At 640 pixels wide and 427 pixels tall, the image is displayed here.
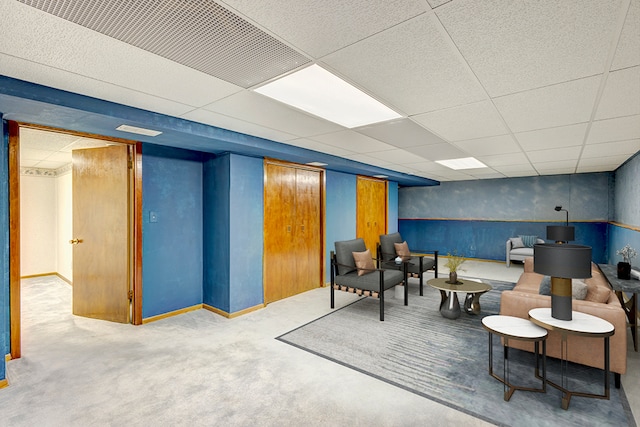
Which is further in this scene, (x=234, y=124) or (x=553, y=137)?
(x=553, y=137)

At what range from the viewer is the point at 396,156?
505 cm

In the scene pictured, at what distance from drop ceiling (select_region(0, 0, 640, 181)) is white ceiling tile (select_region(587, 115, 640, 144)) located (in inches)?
1.6

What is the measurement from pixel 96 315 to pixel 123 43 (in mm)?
3769

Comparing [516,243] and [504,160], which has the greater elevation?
[504,160]

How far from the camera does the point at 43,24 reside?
1511 mm

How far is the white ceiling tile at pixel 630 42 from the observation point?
4.51ft

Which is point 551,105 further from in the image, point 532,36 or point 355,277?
point 355,277

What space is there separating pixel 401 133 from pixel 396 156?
1.51m

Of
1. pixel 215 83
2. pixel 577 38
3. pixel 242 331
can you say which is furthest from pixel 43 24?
pixel 242 331

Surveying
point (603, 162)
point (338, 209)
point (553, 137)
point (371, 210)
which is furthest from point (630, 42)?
point (371, 210)

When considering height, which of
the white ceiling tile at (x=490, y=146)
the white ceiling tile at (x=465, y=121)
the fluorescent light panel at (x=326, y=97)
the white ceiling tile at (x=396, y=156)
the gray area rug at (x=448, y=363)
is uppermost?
the fluorescent light panel at (x=326, y=97)

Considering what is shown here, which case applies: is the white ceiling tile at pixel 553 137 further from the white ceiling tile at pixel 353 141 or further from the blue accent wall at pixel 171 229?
the blue accent wall at pixel 171 229

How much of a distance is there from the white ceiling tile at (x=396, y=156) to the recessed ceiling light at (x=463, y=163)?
1.96 feet

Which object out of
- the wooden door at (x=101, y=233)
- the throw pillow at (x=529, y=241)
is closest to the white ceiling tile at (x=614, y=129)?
the throw pillow at (x=529, y=241)
